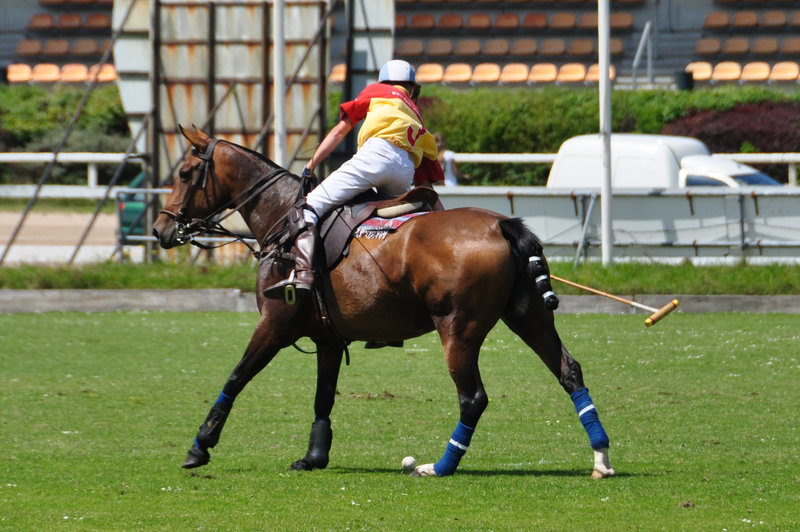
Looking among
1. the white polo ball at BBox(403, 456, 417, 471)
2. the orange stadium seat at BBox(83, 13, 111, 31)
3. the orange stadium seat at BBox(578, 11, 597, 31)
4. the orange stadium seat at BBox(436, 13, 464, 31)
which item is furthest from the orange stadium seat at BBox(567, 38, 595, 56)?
the white polo ball at BBox(403, 456, 417, 471)

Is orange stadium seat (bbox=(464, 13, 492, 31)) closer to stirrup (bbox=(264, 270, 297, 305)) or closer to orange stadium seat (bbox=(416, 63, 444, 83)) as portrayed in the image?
orange stadium seat (bbox=(416, 63, 444, 83))

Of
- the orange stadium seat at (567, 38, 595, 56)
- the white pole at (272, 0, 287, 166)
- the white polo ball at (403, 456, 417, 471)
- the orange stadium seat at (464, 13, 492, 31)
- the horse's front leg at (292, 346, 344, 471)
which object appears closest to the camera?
the white polo ball at (403, 456, 417, 471)

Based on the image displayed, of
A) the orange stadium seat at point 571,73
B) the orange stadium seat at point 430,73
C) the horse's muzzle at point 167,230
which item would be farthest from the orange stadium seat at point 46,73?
the horse's muzzle at point 167,230

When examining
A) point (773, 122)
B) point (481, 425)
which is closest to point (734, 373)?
point (481, 425)

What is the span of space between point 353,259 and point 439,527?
96.1 inches

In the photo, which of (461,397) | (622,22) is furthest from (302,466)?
(622,22)

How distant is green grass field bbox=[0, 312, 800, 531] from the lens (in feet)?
23.6

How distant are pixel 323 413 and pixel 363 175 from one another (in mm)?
1634

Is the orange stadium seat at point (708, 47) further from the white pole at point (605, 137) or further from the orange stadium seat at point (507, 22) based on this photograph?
the white pole at point (605, 137)

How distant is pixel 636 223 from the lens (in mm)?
20219

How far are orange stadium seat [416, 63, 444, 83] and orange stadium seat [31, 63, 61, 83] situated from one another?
11621 mm

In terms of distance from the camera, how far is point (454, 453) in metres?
8.31

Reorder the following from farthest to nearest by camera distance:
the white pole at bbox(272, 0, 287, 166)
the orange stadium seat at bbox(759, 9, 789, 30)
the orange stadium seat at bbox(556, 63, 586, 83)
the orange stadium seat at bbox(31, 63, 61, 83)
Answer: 1. the orange stadium seat at bbox(31, 63, 61, 83)
2. the orange stadium seat at bbox(759, 9, 789, 30)
3. the orange stadium seat at bbox(556, 63, 586, 83)
4. the white pole at bbox(272, 0, 287, 166)

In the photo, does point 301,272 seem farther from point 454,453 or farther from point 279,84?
point 279,84
